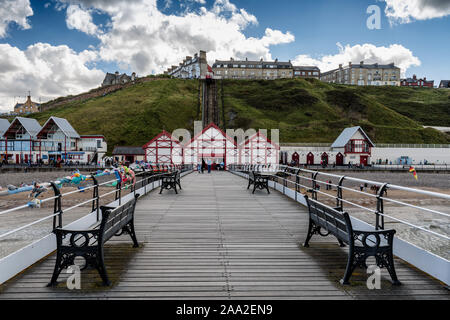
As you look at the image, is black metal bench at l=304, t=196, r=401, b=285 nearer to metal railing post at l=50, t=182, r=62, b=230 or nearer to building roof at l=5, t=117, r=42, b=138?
metal railing post at l=50, t=182, r=62, b=230

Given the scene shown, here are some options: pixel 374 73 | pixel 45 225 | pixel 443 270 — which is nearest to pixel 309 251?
pixel 443 270

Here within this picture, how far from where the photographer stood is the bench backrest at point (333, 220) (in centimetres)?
388

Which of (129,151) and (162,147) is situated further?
(129,151)

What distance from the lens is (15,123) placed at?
2213 inches

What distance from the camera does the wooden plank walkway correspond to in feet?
11.7

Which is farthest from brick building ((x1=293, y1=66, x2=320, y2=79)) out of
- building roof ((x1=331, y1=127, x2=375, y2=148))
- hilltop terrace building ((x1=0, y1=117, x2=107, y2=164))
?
hilltop terrace building ((x1=0, y1=117, x2=107, y2=164))

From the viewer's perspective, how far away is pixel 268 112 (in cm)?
8594

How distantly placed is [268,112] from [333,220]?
8341 cm

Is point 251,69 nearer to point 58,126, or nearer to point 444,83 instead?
point 58,126

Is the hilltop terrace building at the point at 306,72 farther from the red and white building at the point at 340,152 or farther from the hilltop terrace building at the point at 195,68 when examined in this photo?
the red and white building at the point at 340,152

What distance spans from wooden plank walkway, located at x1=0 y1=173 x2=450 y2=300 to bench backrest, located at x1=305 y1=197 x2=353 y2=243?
1.66ft

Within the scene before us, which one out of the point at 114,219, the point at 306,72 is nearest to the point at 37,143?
the point at 114,219

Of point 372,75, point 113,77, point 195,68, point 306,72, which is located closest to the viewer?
point 195,68

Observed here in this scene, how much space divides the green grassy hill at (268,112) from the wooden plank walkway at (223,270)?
60.8 meters
